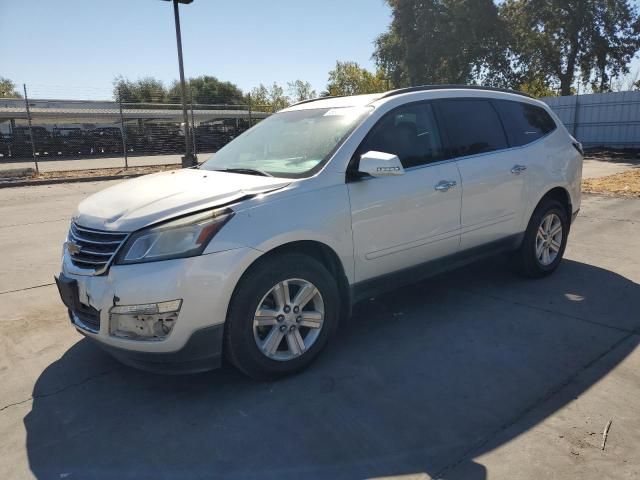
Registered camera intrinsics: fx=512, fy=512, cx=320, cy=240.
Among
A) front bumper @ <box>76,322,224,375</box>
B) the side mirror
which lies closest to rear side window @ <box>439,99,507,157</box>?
the side mirror

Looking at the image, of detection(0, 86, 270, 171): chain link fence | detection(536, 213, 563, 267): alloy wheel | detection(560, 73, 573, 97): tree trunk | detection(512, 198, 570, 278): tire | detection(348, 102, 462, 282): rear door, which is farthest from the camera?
detection(560, 73, 573, 97): tree trunk

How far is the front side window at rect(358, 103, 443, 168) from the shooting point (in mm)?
3691

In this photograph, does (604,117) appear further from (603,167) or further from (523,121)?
(523,121)

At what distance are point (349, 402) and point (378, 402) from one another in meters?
0.17

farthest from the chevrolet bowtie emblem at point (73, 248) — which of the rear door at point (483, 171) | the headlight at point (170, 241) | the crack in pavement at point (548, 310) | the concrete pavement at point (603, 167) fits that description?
the concrete pavement at point (603, 167)

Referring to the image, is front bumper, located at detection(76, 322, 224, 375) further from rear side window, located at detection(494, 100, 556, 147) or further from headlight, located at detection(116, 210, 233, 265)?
rear side window, located at detection(494, 100, 556, 147)

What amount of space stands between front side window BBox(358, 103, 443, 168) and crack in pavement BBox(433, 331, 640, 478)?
1.79 meters

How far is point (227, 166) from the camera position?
4.00 meters

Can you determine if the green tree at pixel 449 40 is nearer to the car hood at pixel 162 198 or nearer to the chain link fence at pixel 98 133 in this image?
the chain link fence at pixel 98 133

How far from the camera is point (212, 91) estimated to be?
62.6 m

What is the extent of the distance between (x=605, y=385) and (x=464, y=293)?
175 cm

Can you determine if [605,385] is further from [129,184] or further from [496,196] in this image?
[129,184]

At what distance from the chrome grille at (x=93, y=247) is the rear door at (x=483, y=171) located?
2630 millimetres

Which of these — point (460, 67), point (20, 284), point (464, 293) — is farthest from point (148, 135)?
point (464, 293)
